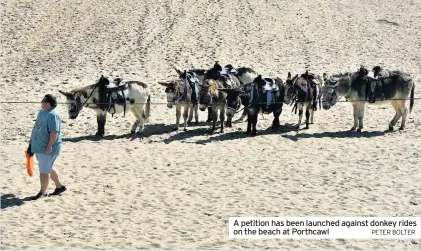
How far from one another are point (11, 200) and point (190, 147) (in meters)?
5.44

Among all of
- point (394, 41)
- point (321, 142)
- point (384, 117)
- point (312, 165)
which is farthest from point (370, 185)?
point (394, 41)

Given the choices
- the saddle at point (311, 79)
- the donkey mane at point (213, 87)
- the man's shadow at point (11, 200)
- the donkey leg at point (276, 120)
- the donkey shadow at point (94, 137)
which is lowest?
the man's shadow at point (11, 200)

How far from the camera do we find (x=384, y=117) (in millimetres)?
19391

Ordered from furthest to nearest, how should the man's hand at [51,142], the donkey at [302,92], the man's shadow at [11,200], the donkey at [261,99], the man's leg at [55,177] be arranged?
the donkey at [302,92] → the donkey at [261,99] → the man's leg at [55,177] → the man's shadow at [11,200] → the man's hand at [51,142]

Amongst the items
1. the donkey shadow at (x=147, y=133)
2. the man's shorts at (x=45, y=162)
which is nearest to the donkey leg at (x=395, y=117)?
the donkey shadow at (x=147, y=133)

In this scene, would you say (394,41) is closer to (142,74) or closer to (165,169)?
(142,74)

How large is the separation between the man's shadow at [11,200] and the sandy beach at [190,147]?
0.05m

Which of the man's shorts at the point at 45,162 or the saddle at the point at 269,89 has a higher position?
the saddle at the point at 269,89

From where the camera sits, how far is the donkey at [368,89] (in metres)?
Answer: 17.4

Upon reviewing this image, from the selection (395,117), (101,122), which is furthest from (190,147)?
(395,117)

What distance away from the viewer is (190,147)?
15625mm

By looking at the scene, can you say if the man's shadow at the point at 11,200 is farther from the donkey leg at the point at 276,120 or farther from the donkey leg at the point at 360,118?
the donkey leg at the point at 360,118

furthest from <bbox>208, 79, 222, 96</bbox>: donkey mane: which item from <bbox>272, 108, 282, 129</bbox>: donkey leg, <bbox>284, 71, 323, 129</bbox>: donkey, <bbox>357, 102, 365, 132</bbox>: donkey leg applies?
<bbox>357, 102, 365, 132</bbox>: donkey leg
